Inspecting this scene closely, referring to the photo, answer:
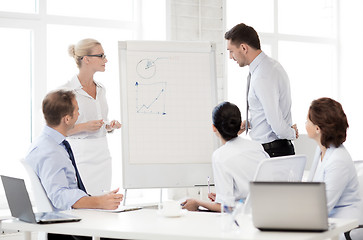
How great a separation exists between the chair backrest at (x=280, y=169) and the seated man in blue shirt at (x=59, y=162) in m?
0.66

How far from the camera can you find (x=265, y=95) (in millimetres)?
3410

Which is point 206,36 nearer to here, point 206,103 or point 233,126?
point 206,103

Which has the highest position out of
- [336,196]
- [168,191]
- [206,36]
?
[206,36]

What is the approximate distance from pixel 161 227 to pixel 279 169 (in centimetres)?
67

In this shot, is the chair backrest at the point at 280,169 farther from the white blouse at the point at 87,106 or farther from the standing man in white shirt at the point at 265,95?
the white blouse at the point at 87,106

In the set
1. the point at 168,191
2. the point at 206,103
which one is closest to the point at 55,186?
the point at 206,103

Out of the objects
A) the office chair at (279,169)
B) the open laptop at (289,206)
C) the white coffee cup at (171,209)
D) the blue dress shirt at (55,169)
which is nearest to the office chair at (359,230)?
the office chair at (279,169)

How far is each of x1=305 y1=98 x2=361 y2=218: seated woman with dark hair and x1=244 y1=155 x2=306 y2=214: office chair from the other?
0.44 feet

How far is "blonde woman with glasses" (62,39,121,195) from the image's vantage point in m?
3.70

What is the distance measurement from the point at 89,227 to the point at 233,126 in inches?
42.4

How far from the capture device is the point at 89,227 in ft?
6.88


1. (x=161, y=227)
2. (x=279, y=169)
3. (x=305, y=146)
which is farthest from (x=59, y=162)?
(x=305, y=146)

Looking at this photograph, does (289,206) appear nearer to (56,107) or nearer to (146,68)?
(56,107)

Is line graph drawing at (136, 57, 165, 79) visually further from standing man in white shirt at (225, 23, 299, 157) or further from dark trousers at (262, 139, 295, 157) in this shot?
dark trousers at (262, 139, 295, 157)
